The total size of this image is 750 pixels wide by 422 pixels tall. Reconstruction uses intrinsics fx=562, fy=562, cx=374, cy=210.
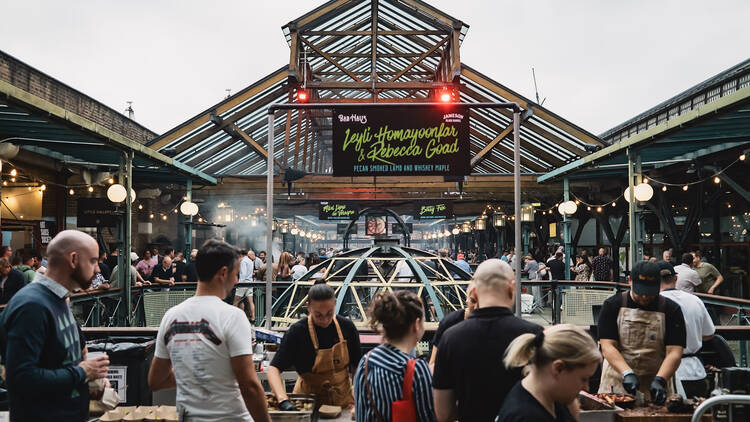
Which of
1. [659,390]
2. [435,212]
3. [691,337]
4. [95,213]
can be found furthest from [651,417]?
[435,212]

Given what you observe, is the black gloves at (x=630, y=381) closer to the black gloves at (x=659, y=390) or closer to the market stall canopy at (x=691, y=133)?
the black gloves at (x=659, y=390)

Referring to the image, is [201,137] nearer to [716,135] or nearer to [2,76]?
[2,76]

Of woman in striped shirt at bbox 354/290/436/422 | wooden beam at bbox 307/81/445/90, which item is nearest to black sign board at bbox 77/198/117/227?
wooden beam at bbox 307/81/445/90

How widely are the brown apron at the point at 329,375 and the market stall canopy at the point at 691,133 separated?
5791 millimetres

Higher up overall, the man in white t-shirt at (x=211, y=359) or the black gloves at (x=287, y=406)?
the man in white t-shirt at (x=211, y=359)

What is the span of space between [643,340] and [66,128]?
8.26 m

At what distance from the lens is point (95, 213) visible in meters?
11.3

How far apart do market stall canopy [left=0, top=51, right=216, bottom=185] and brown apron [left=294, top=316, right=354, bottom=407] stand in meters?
4.92

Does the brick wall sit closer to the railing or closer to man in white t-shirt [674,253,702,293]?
the railing

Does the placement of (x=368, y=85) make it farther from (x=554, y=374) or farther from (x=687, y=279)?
(x=554, y=374)

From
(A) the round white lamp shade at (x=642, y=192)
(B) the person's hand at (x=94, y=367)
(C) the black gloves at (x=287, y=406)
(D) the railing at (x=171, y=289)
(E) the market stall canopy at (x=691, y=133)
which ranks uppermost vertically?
(E) the market stall canopy at (x=691, y=133)

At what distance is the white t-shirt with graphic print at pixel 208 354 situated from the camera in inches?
110

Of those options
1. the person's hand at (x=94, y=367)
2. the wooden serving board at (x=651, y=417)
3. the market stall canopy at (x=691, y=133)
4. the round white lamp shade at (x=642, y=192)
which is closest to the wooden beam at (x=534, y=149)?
the market stall canopy at (x=691, y=133)

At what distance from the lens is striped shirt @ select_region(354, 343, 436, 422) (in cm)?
280
